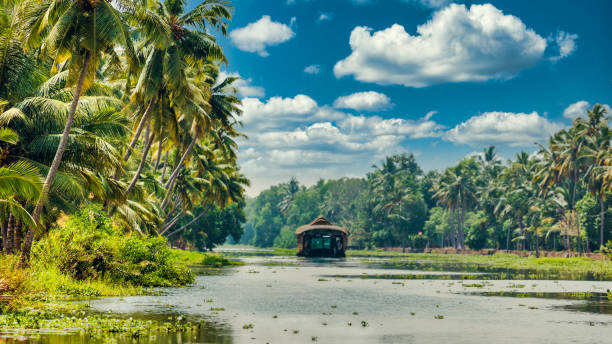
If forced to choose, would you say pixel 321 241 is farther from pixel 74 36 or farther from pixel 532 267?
pixel 74 36

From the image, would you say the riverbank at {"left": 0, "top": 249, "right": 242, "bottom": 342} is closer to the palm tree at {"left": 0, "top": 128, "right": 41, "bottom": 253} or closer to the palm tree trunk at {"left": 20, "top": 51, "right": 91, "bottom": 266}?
the palm tree trunk at {"left": 20, "top": 51, "right": 91, "bottom": 266}

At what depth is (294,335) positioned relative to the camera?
1508cm

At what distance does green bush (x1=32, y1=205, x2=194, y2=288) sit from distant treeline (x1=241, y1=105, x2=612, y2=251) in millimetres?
48815

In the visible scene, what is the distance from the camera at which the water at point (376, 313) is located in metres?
14.8

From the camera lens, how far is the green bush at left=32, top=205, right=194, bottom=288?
24234 mm

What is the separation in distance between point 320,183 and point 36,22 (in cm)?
17648

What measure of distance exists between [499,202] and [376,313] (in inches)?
3054

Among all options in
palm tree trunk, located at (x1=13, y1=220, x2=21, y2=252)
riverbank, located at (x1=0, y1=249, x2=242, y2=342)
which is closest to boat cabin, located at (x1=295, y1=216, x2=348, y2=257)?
palm tree trunk, located at (x1=13, y1=220, x2=21, y2=252)

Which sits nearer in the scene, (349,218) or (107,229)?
(107,229)

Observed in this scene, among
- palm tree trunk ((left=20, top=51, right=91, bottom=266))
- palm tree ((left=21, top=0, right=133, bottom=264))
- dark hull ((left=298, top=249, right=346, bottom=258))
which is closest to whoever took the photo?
palm tree trunk ((left=20, top=51, right=91, bottom=266))

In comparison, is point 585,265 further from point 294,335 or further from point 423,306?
point 294,335

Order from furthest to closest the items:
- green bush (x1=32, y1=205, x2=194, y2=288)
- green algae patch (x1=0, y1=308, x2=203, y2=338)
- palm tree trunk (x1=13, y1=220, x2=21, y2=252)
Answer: palm tree trunk (x1=13, y1=220, x2=21, y2=252) → green bush (x1=32, y1=205, x2=194, y2=288) → green algae patch (x1=0, y1=308, x2=203, y2=338)

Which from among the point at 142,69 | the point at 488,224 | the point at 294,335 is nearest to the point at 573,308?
the point at 294,335

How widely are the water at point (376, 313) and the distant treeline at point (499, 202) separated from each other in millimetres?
42045
